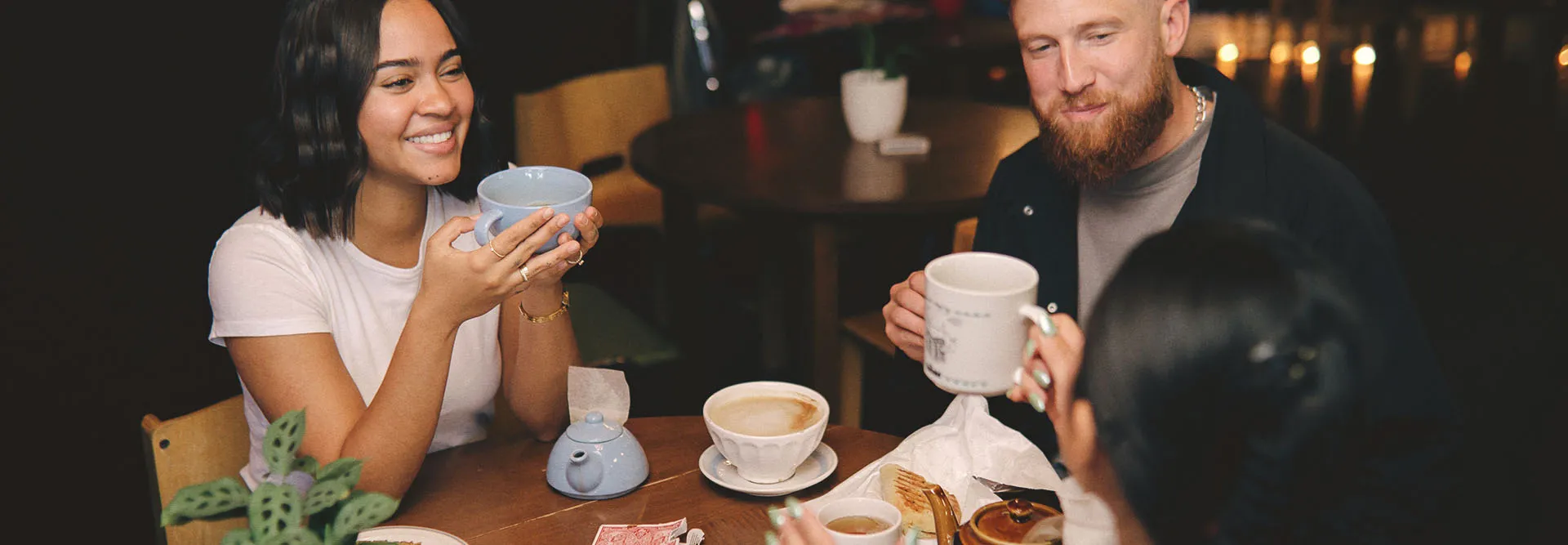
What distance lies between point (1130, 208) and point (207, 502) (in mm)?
1381

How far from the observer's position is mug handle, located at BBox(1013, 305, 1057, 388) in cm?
107

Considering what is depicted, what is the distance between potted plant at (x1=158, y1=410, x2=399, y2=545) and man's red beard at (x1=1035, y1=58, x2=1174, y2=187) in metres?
1.13

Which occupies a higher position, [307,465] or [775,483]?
[307,465]

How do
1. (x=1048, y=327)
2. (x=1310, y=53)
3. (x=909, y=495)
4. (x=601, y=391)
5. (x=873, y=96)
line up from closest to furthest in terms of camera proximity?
(x=1048, y=327) → (x=909, y=495) → (x=601, y=391) → (x=873, y=96) → (x=1310, y=53)

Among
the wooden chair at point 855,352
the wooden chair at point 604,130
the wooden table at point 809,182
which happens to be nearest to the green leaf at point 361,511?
the wooden table at point 809,182

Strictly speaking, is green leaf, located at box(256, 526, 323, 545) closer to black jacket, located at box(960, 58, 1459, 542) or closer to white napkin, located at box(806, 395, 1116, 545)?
white napkin, located at box(806, 395, 1116, 545)

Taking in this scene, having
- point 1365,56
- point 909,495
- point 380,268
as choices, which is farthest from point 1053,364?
point 1365,56

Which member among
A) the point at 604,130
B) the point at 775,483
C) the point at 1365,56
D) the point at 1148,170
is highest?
the point at 1148,170

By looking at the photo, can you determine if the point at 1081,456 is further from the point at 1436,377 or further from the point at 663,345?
the point at 663,345

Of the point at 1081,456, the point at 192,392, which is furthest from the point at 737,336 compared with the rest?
the point at 1081,456

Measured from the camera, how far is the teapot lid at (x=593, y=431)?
151 centimetres

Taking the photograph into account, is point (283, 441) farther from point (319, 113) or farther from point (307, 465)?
point (319, 113)

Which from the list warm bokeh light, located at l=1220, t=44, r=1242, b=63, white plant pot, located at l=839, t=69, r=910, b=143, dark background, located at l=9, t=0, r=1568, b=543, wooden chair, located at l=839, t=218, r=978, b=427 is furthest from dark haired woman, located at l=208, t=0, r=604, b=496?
warm bokeh light, located at l=1220, t=44, r=1242, b=63

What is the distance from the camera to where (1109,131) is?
5.63ft
